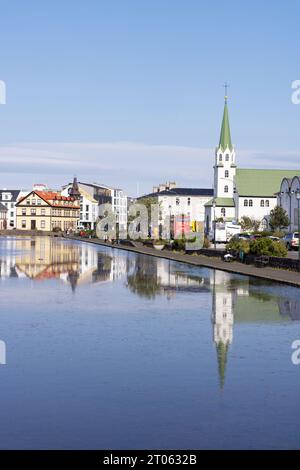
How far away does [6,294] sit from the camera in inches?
1099

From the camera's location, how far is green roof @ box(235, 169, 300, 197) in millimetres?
143750

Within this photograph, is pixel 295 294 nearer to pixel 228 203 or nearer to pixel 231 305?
pixel 231 305

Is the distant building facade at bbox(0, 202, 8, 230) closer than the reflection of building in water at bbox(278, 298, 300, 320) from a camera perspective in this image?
No

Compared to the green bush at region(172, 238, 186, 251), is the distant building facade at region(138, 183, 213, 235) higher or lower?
higher

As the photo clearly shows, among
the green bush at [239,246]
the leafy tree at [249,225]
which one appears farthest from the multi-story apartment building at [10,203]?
the green bush at [239,246]

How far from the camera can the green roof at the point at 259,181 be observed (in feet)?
472

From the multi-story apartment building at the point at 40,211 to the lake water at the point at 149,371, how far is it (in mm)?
145249

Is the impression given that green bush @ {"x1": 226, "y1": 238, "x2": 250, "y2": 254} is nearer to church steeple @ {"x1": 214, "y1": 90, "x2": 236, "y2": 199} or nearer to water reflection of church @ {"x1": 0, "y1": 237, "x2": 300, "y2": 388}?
water reflection of church @ {"x1": 0, "y1": 237, "x2": 300, "y2": 388}

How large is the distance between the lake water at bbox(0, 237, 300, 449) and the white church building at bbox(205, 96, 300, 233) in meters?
118

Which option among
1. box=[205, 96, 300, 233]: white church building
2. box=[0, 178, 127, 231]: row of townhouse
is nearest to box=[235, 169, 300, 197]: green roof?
box=[205, 96, 300, 233]: white church building

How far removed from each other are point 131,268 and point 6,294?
17963 mm

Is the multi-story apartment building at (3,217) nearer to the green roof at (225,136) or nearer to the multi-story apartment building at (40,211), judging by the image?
the multi-story apartment building at (40,211)

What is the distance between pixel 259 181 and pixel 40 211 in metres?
53.0
